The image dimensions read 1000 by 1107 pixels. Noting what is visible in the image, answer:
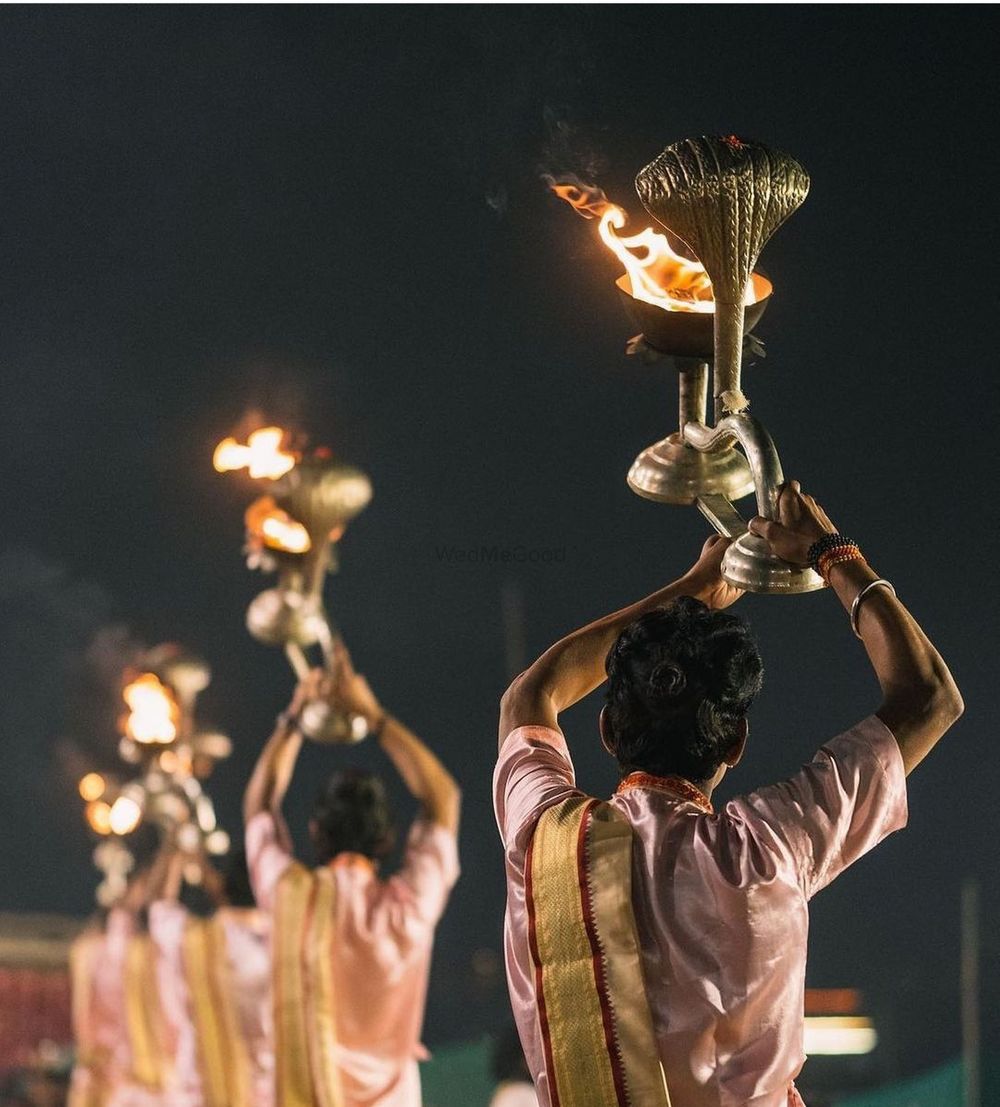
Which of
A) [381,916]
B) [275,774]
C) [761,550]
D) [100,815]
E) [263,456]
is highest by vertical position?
[100,815]

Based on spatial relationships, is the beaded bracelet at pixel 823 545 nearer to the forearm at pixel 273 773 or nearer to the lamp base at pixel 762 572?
the lamp base at pixel 762 572

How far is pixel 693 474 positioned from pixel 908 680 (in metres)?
0.51

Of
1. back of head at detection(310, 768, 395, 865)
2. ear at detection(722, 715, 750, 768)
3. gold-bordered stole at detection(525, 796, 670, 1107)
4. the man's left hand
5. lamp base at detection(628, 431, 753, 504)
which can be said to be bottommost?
gold-bordered stole at detection(525, 796, 670, 1107)

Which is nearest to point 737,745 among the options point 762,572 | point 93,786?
point 762,572

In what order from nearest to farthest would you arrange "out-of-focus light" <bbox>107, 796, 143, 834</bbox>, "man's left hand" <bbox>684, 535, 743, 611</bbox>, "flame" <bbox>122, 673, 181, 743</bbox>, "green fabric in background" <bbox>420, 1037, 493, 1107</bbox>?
1. "man's left hand" <bbox>684, 535, 743, 611</bbox>
2. "flame" <bbox>122, 673, 181, 743</bbox>
3. "green fabric in background" <bbox>420, 1037, 493, 1107</bbox>
4. "out-of-focus light" <bbox>107, 796, 143, 834</bbox>

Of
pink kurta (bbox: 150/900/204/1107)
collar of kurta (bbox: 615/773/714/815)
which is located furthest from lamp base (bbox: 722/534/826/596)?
pink kurta (bbox: 150/900/204/1107)

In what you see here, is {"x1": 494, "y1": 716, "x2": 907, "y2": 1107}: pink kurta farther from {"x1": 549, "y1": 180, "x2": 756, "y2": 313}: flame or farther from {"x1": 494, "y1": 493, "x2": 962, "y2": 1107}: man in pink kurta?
{"x1": 549, "y1": 180, "x2": 756, "y2": 313}: flame

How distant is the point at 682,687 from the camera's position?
1770 millimetres

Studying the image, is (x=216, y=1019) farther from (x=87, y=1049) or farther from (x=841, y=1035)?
(x=87, y=1049)

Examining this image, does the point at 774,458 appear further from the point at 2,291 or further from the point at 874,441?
the point at 2,291

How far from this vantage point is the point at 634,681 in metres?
1.80

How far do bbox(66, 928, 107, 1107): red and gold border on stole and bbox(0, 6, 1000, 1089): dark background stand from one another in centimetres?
158

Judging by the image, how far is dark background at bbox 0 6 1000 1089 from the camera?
5.43 meters

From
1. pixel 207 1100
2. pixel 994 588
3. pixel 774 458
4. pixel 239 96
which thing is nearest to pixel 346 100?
pixel 239 96
